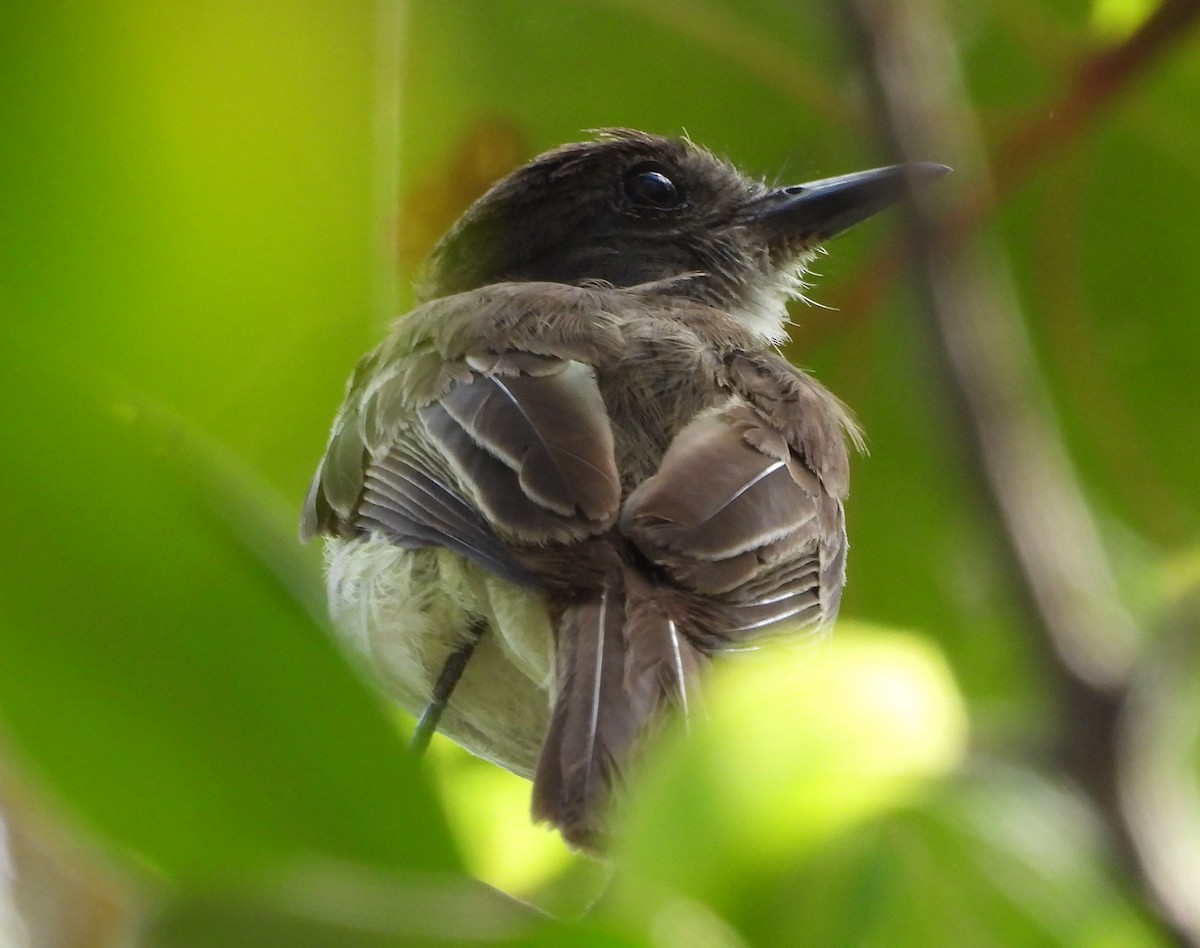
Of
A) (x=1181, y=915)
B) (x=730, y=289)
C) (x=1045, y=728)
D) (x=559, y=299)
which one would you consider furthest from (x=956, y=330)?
(x=730, y=289)

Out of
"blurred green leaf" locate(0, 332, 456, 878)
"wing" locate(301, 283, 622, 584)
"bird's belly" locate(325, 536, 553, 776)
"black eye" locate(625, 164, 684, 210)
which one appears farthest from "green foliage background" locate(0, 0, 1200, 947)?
"black eye" locate(625, 164, 684, 210)

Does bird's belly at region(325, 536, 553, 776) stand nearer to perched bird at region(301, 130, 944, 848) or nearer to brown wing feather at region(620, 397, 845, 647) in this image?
perched bird at region(301, 130, 944, 848)

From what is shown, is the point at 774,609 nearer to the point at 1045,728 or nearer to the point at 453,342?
the point at 453,342

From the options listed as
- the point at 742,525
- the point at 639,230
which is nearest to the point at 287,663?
the point at 742,525

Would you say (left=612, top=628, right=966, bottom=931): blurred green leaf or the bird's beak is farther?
the bird's beak

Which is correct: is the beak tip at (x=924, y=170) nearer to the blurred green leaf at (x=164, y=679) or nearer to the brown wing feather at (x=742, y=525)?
the blurred green leaf at (x=164, y=679)

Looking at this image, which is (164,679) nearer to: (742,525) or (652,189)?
(742,525)
